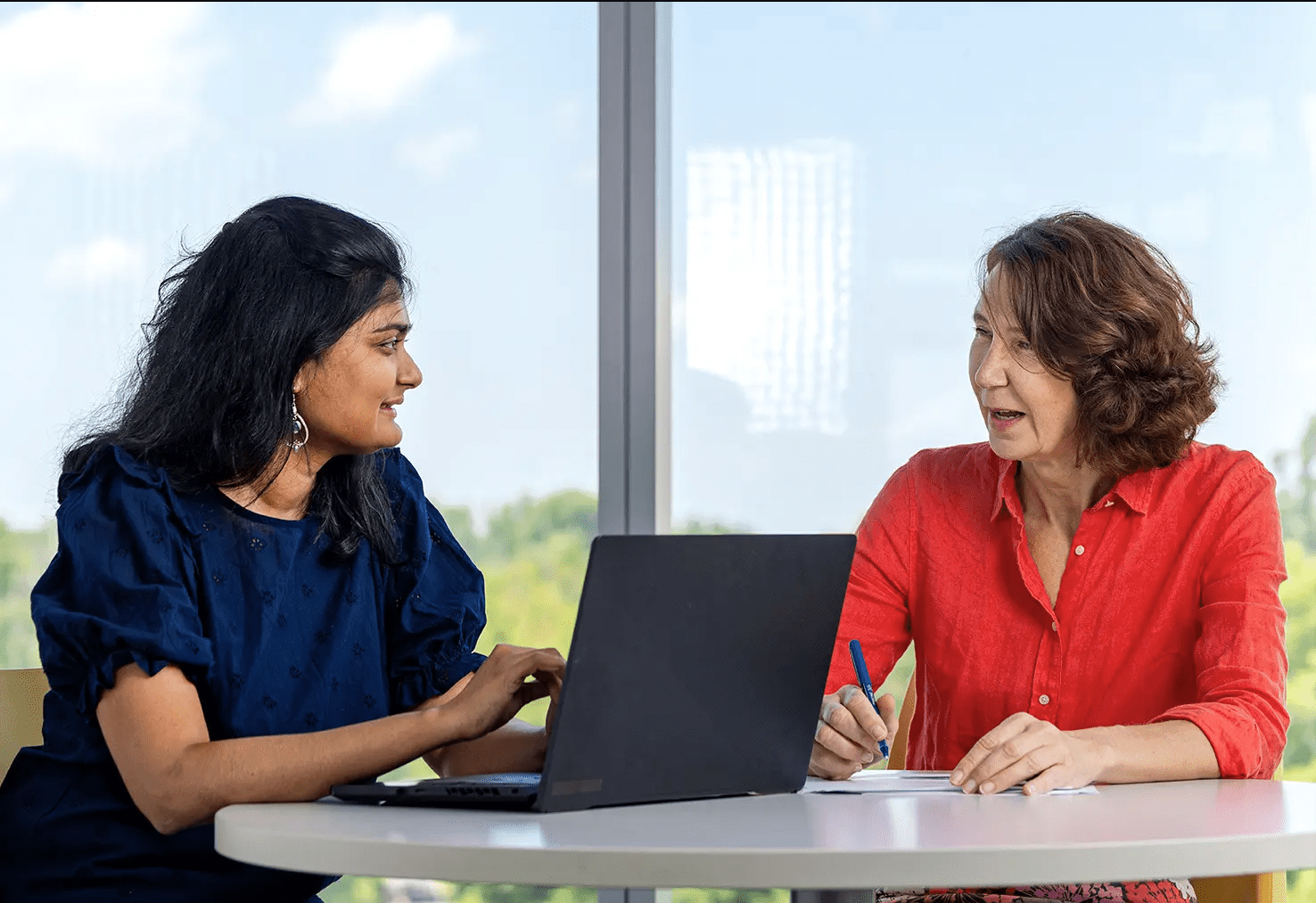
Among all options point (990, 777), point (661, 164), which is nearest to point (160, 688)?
point (990, 777)

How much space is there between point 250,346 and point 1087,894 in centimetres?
114

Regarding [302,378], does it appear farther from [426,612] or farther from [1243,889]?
[1243,889]

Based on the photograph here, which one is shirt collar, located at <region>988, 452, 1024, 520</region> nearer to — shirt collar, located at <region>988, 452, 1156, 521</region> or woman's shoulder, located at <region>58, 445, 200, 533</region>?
shirt collar, located at <region>988, 452, 1156, 521</region>

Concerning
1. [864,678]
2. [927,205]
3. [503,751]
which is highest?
[927,205]

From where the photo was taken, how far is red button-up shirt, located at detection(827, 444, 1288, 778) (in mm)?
1651

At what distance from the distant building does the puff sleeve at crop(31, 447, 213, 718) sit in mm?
1524

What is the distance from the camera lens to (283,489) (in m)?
1.64

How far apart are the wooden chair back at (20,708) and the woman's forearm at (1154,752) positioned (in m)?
1.21

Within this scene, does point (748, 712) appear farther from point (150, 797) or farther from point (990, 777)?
point (150, 797)

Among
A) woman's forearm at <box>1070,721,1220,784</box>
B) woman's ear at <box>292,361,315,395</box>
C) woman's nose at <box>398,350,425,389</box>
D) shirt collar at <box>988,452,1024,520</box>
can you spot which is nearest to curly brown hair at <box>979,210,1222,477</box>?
shirt collar at <box>988,452,1024,520</box>

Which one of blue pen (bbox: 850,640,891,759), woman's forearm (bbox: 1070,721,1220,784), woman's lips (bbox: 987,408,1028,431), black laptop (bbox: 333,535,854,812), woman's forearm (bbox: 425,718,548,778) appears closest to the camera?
black laptop (bbox: 333,535,854,812)

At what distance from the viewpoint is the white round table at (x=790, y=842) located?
920 mm

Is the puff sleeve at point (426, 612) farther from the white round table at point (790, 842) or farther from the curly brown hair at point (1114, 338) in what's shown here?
the curly brown hair at point (1114, 338)

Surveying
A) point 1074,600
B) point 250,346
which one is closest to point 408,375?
point 250,346
